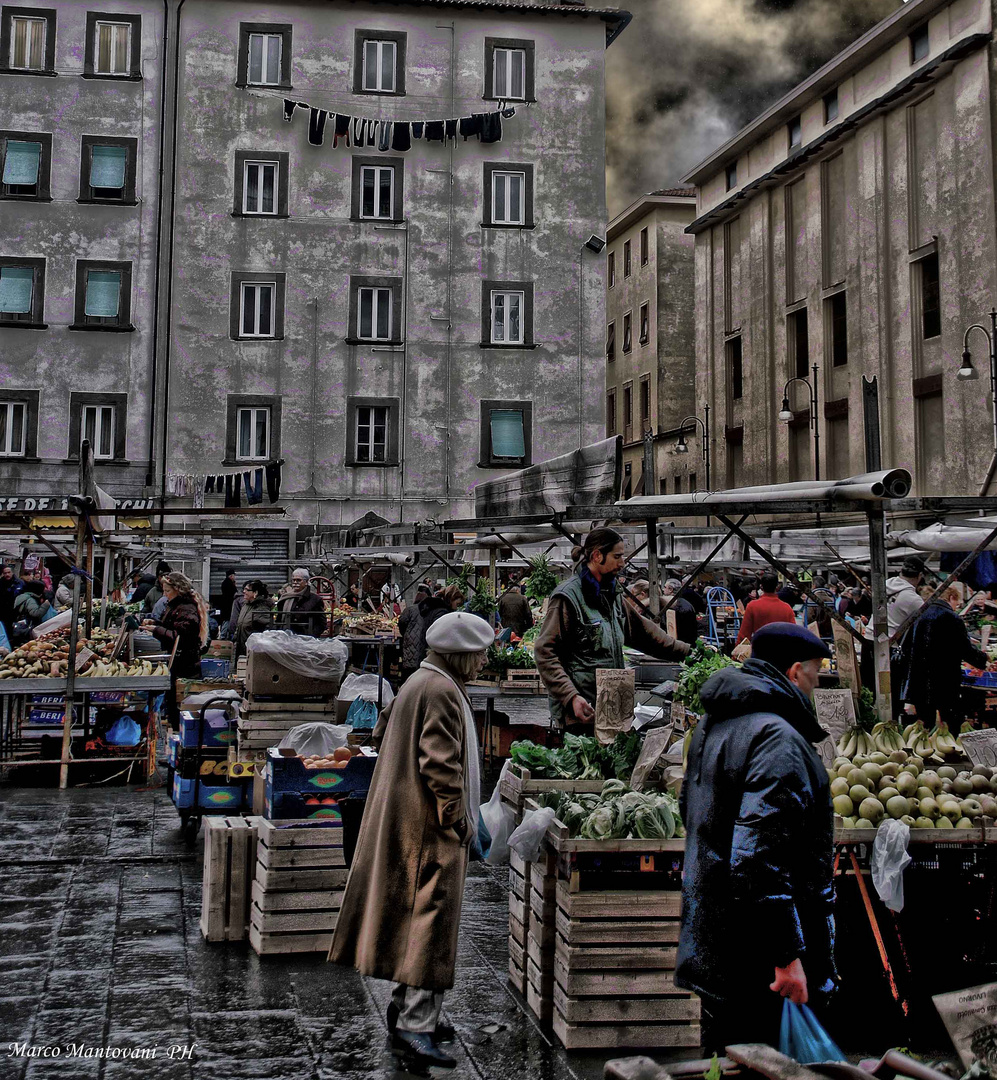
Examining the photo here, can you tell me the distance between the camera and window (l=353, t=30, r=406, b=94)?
32.4m

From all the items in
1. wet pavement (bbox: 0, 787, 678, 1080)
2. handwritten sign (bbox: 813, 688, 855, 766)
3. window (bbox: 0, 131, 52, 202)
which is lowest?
wet pavement (bbox: 0, 787, 678, 1080)

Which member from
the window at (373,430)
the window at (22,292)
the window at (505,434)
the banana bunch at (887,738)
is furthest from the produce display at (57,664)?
the window at (22,292)

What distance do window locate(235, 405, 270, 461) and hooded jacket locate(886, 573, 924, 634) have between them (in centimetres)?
2122

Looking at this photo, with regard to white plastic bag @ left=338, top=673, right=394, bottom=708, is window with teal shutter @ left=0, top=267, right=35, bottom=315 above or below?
above

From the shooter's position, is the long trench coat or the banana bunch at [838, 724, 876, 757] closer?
the long trench coat

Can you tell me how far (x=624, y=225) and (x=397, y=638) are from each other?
1516 inches

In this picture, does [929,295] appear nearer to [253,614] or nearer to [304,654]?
[253,614]

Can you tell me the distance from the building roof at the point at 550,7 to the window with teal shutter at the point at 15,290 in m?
12.1

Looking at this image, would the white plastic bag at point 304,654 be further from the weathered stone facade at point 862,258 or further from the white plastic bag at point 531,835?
the weathered stone facade at point 862,258

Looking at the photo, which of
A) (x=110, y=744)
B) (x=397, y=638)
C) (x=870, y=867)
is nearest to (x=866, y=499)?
(x=870, y=867)

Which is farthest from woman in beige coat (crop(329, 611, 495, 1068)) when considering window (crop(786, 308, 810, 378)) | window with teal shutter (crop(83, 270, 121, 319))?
window (crop(786, 308, 810, 378))

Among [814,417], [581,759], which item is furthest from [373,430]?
[581,759]

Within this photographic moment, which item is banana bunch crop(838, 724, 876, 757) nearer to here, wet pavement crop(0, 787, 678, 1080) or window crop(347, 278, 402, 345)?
wet pavement crop(0, 787, 678, 1080)

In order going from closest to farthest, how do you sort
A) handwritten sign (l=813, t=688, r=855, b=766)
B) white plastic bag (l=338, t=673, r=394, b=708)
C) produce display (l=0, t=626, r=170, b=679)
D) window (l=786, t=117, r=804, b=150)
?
1. handwritten sign (l=813, t=688, r=855, b=766)
2. white plastic bag (l=338, t=673, r=394, b=708)
3. produce display (l=0, t=626, r=170, b=679)
4. window (l=786, t=117, r=804, b=150)
